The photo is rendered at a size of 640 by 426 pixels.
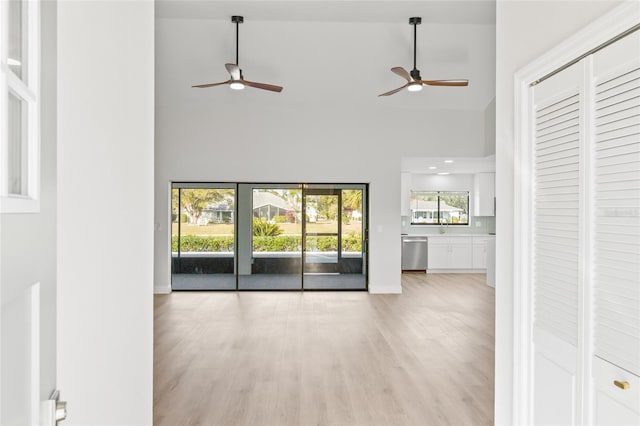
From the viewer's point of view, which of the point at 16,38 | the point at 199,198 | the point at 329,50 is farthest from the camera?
the point at 199,198

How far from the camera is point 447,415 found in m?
2.93

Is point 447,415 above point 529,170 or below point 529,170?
below

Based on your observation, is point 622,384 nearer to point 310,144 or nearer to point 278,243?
point 310,144

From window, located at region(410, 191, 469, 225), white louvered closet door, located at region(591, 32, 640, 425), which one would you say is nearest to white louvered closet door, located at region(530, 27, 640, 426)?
white louvered closet door, located at region(591, 32, 640, 425)

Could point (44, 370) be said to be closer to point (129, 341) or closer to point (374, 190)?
point (129, 341)

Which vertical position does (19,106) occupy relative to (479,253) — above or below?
above

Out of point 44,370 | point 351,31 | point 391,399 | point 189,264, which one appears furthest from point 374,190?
point 44,370

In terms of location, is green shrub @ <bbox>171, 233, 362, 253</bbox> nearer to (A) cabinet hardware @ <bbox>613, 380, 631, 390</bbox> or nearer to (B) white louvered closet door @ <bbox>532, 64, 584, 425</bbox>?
(B) white louvered closet door @ <bbox>532, 64, 584, 425</bbox>

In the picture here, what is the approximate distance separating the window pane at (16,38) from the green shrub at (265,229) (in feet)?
23.5

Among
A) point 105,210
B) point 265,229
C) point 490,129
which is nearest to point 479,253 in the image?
point 490,129

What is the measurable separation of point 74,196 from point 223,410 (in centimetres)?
219

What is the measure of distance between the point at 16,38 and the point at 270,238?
23.7 ft

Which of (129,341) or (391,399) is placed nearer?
(129,341)

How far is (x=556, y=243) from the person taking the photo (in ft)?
6.13
